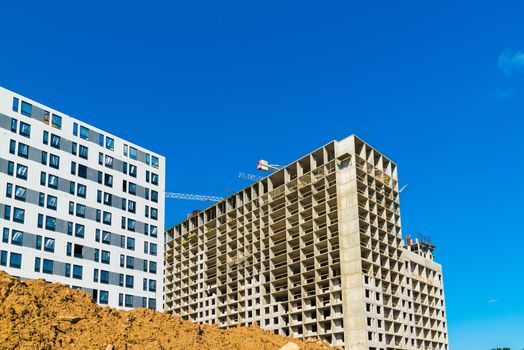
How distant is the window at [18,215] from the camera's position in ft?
263

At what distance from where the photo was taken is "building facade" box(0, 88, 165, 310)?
81125 mm

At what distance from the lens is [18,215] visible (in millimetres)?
80562

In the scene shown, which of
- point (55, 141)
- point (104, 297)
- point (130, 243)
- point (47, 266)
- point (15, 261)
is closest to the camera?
point (15, 261)

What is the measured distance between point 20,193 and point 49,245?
826 cm

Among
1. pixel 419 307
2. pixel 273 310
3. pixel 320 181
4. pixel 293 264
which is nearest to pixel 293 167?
pixel 320 181

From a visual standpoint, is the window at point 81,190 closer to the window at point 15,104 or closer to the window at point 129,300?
the window at point 15,104

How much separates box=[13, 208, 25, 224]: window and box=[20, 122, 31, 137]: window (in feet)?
37.1

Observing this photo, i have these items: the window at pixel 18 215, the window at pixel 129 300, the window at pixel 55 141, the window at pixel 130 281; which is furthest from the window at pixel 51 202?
the window at pixel 129 300

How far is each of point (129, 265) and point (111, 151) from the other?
62.1 feet

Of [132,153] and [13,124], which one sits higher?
[132,153]

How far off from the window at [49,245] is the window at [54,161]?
11.2 m

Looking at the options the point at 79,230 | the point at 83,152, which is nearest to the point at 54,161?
the point at 83,152

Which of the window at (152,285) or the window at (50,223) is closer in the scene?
the window at (50,223)

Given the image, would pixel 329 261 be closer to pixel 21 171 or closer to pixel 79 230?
pixel 79 230
